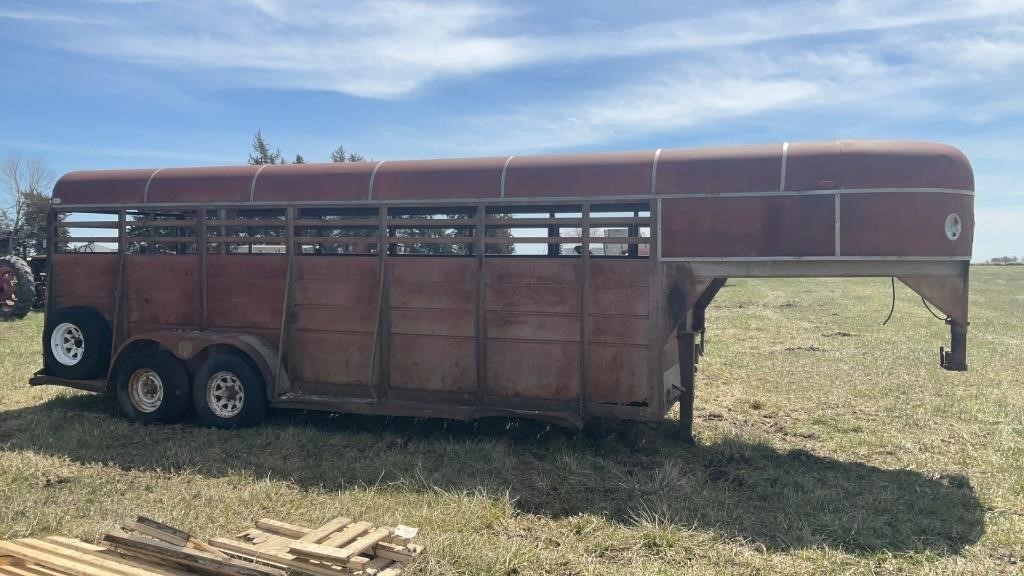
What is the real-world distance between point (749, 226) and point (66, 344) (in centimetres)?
749

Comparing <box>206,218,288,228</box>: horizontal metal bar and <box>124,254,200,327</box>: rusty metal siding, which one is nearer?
<box>206,218,288,228</box>: horizontal metal bar

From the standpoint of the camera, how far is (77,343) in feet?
26.7

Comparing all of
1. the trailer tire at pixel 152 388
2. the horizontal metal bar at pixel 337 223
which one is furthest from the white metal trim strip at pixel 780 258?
the trailer tire at pixel 152 388

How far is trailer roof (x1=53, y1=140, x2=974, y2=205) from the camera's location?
590 cm

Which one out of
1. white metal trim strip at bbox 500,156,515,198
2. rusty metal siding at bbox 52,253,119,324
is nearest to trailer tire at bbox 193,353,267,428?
rusty metal siding at bbox 52,253,119,324

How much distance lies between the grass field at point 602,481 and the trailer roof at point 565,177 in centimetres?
239

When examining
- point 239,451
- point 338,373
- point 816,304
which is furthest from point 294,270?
point 816,304

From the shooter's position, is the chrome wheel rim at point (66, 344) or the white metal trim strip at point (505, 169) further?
the chrome wheel rim at point (66, 344)

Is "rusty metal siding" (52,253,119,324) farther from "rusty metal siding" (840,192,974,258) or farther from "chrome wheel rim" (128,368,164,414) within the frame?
"rusty metal siding" (840,192,974,258)

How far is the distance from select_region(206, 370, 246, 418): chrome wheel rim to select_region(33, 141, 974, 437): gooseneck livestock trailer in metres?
0.02

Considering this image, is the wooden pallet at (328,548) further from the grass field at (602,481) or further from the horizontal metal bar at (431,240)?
the horizontal metal bar at (431,240)

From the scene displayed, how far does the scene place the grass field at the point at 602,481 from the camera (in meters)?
4.68

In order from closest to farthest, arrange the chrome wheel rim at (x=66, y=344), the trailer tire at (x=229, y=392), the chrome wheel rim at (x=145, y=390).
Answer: the trailer tire at (x=229, y=392) < the chrome wheel rim at (x=145, y=390) < the chrome wheel rim at (x=66, y=344)

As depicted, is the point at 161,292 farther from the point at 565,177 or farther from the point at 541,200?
the point at 565,177
